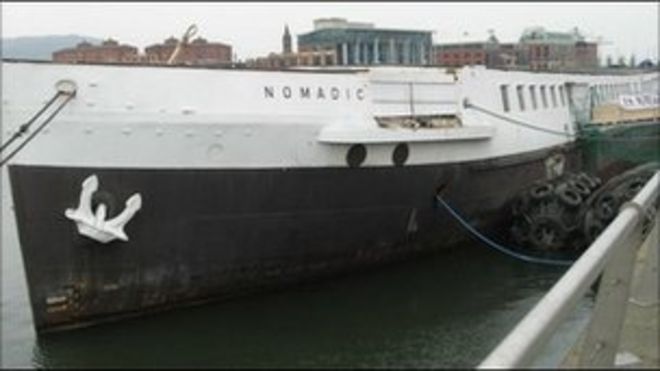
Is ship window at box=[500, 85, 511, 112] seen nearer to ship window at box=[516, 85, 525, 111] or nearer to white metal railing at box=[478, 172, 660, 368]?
ship window at box=[516, 85, 525, 111]

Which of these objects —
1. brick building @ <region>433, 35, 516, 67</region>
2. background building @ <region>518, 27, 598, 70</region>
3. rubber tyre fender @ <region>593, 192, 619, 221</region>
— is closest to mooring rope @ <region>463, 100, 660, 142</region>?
rubber tyre fender @ <region>593, 192, 619, 221</region>

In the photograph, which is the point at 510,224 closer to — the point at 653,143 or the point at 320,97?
the point at 320,97

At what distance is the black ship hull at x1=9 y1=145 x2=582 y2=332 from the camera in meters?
11.4

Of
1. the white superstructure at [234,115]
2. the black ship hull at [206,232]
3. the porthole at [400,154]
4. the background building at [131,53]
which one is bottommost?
the black ship hull at [206,232]

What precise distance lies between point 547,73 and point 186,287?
11.9 m

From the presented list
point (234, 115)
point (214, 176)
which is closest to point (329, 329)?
point (214, 176)

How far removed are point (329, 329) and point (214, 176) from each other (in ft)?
8.32

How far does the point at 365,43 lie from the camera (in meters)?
22.6

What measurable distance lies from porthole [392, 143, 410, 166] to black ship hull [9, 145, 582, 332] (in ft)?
0.31

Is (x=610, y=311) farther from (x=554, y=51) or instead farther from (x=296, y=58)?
(x=554, y=51)

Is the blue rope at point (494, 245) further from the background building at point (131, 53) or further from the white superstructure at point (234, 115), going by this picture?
the background building at point (131, 53)

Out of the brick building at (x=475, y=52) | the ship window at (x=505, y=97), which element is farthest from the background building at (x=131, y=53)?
the brick building at (x=475, y=52)

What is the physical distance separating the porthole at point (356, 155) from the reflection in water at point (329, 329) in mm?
1804

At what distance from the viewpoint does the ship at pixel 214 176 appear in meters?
11.4
